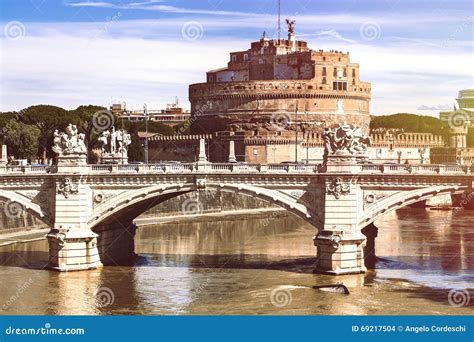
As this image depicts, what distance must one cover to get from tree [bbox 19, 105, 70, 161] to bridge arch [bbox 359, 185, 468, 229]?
168 feet

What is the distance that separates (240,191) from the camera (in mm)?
54031

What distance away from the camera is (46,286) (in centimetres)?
4988

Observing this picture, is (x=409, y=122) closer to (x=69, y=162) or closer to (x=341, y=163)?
(x=341, y=163)

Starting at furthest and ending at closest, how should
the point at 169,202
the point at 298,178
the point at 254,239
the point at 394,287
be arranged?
1. the point at 169,202
2. the point at 254,239
3. the point at 298,178
4. the point at 394,287

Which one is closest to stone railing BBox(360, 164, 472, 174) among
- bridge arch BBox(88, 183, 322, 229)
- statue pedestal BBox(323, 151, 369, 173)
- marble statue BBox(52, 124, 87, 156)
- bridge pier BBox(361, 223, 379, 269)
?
statue pedestal BBox(323, 151, 369, 173)

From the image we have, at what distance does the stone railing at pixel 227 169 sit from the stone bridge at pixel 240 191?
0.16ft

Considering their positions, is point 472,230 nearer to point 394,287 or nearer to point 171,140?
point 394,287

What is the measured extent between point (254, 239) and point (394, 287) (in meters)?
25.5

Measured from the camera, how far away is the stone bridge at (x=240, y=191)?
51625 mm

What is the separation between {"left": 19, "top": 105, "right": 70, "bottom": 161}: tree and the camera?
99188 mm

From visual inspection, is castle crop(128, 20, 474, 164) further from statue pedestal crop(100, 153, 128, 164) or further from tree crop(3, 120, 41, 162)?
statue pedestal crop(100, 153, 128, 164)

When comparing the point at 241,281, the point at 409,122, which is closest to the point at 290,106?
the point at 409,122

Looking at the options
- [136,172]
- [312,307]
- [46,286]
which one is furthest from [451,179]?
[46,286]

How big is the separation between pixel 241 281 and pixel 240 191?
4.86m
